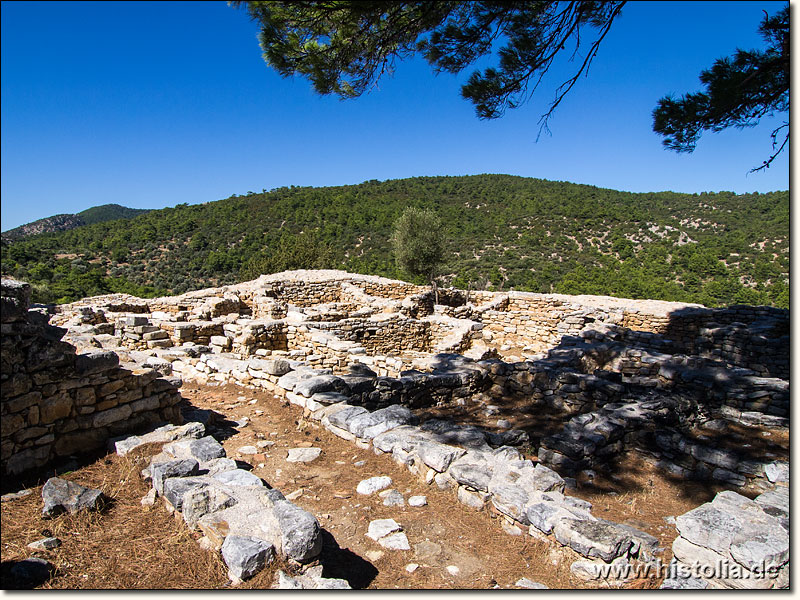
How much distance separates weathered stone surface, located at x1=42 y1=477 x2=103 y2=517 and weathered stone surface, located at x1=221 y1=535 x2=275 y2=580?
3.99ft

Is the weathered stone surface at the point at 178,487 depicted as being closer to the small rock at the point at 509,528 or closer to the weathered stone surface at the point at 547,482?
the small rock at the point at 509,528

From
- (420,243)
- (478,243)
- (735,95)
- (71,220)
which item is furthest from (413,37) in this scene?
(71,220)

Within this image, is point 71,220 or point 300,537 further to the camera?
point 71,220

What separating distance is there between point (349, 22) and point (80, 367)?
4.69 m

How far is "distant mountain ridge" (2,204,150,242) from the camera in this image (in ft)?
164

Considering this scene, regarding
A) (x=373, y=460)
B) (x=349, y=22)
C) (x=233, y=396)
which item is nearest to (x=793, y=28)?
(x=349, y=22)

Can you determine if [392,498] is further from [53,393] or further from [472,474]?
[53,393]

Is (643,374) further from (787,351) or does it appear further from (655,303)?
(655,303)

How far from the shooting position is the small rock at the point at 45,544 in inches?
102

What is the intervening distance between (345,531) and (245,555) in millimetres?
986

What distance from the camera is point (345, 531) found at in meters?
3.24

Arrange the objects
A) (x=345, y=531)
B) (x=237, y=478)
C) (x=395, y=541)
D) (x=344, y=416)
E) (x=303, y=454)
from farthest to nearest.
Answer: (x=344, y=416) < (x=303, y=454) < (x=237, y=478) < (x=345, y=531) < (x=395, y=541)

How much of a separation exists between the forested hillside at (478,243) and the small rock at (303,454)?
16.3 meters

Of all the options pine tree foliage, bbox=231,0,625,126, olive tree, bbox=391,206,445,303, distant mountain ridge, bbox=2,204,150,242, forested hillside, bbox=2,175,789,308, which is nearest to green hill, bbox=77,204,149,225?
distant mountain ridge, bbox=2,204,150,242
